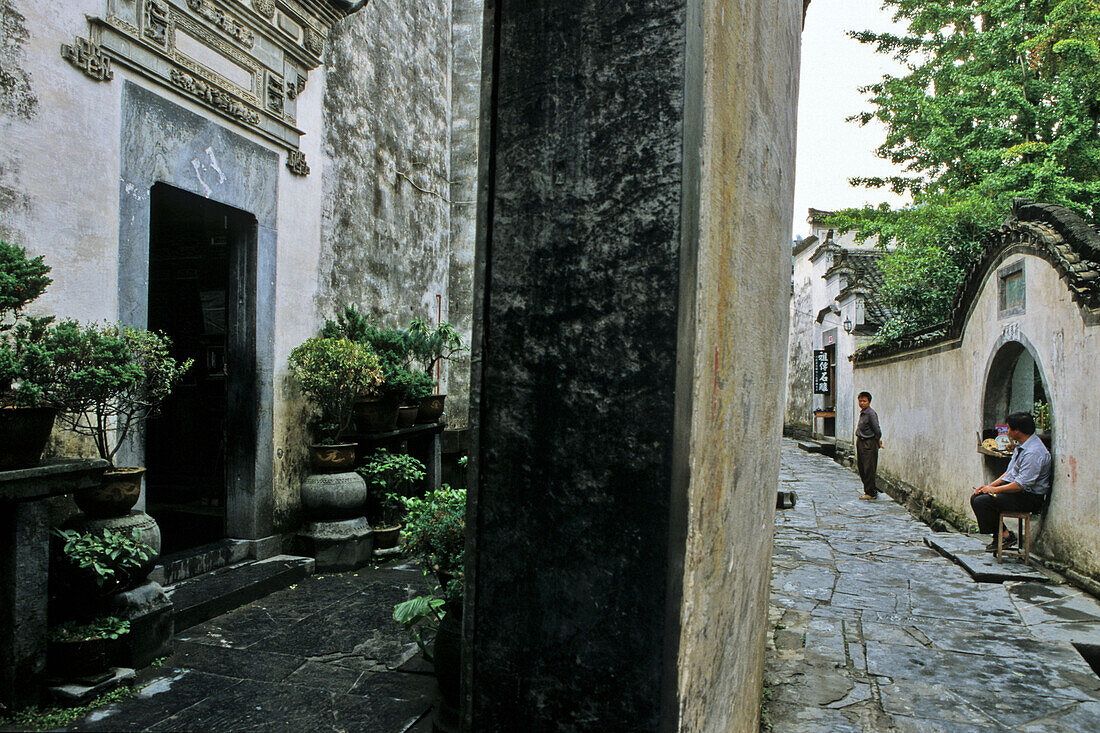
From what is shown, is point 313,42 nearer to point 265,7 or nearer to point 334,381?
point 265,7

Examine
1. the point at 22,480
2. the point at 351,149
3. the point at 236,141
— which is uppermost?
the point at 351,149

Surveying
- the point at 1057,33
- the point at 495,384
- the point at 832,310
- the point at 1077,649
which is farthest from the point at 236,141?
the point at 832,310

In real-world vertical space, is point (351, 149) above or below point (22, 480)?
above

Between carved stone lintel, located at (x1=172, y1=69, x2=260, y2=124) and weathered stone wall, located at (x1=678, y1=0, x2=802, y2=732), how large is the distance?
404 centimetres

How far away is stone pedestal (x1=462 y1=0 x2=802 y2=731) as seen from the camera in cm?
133

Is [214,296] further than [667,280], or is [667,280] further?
[214,296]

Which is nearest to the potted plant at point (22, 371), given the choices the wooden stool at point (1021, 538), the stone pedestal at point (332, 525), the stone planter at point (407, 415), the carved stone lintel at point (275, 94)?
the stone pedestal at point (332, 525)

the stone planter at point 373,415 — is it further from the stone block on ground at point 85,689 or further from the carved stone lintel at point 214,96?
the stone block on ground at point 85,689

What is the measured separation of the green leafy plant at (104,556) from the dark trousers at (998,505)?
24.0 ft

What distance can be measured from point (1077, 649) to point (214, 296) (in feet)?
24.7

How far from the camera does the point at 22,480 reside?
298 centimetres

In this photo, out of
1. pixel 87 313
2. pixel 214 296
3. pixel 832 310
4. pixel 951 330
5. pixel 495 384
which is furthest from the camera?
pixel 832 310

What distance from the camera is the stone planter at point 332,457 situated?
18.7 feet

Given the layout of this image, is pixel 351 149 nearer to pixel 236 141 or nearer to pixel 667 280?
pixel 236 141
